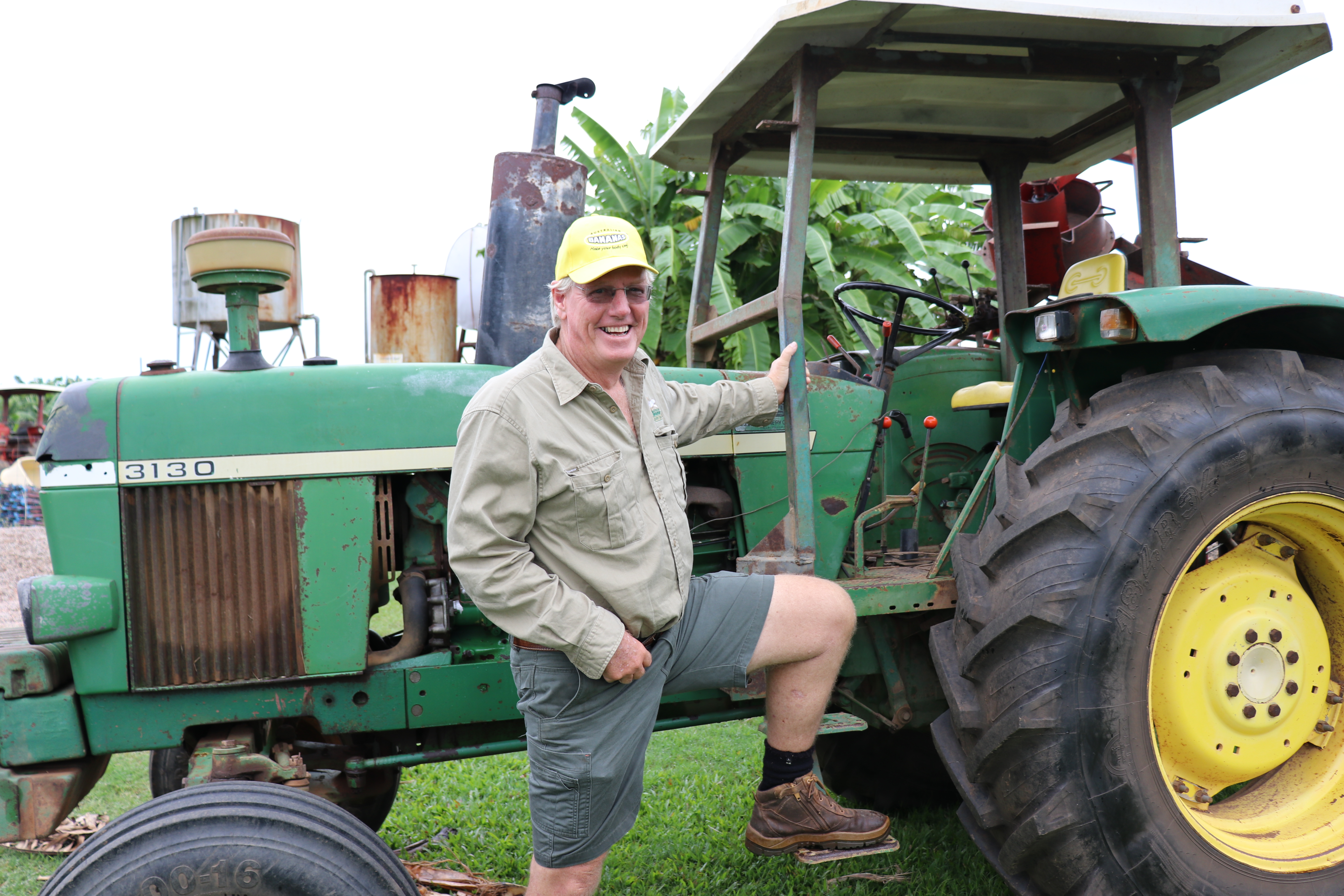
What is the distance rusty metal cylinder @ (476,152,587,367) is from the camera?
275cm

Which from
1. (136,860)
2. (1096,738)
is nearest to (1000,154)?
(1096,738)

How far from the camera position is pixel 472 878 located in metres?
3.23

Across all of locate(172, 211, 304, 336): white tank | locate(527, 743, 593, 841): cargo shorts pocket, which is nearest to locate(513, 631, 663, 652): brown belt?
locate(527, 743, 593, 841): cargo shorts pocket

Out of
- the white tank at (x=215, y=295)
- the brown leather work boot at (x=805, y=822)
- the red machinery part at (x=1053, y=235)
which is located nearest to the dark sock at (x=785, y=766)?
the brown leather work boot at (x=805, y=822)

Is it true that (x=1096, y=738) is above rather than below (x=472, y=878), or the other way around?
above

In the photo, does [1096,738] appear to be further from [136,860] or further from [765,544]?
[136,860]

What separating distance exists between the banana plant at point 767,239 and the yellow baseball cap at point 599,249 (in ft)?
24.7

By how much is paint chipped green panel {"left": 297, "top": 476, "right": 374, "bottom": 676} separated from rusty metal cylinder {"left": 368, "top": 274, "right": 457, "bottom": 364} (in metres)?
0.53

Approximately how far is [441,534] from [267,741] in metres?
0.74

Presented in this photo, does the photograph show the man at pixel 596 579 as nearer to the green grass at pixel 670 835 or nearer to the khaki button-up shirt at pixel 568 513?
the khaki button-up shirt at pixel 568 513

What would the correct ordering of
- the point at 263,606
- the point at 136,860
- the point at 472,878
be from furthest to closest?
1. the point at 472,878
2. the point at 263,606
3. the point at 136,860

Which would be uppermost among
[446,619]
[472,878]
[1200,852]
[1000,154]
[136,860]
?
[1000,154]

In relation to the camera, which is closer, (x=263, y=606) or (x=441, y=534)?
(x=263, y=606)

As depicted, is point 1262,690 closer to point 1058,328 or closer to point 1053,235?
point 1058,328
